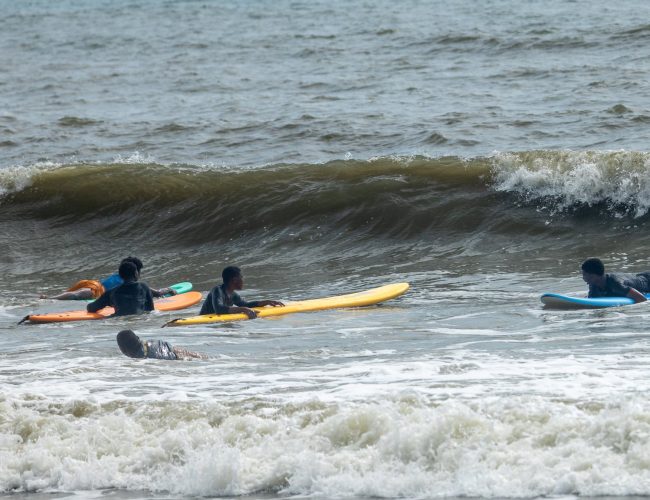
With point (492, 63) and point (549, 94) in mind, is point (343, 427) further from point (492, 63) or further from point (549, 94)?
point (492, 63)

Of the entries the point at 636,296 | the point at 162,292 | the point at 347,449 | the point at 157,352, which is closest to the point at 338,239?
the point at 162,292

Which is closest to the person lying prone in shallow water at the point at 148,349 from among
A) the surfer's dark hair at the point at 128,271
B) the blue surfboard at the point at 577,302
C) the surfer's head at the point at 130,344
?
the surfer's head at the point at 130,344

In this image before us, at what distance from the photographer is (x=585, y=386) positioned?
27.6 feet

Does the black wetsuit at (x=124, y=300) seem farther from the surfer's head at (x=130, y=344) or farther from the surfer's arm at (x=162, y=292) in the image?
the surfer's head at (x=130, y=344)

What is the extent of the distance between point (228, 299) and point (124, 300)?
1.31 m

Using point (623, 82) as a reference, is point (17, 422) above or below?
below

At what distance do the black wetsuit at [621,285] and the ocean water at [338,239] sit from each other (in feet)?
2.47

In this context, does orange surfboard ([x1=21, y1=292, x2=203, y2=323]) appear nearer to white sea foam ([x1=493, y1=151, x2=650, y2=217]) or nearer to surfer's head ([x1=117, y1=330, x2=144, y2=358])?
surfer's head ([x1=117, y1=330, x2=144, y2=358])

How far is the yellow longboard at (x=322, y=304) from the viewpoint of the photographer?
39.9ft

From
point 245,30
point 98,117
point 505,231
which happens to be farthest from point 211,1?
point 505,231

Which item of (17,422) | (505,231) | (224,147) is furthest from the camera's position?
(224,147)

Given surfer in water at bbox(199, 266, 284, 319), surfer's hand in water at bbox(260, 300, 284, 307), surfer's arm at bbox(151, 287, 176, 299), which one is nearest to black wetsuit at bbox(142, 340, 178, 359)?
surfer in water at bbox(199, 266, 284, 319)

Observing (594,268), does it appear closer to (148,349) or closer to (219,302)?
(219,302)

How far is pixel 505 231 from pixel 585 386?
913 centimetres
